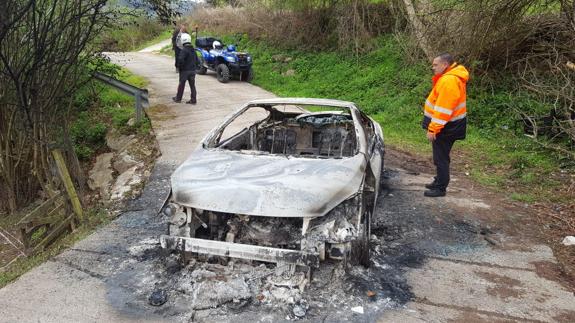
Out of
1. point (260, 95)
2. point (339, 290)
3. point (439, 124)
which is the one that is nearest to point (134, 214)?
point (339, 290)

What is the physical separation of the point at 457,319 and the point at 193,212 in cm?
236

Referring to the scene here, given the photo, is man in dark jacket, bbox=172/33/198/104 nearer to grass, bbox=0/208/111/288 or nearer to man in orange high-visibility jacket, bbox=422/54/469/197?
grass, bbox=0/208/111/288

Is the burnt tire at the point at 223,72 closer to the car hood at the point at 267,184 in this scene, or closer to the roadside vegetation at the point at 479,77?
the roadside vegetation at the point at 479,77

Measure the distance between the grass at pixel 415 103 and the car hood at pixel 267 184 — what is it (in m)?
3.43

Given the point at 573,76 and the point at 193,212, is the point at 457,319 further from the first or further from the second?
the point at 573,76

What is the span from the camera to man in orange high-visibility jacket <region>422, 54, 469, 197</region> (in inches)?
210

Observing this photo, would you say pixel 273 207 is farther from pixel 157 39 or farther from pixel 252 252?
pixel 157 39

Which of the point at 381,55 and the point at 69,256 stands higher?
the point at 381,55

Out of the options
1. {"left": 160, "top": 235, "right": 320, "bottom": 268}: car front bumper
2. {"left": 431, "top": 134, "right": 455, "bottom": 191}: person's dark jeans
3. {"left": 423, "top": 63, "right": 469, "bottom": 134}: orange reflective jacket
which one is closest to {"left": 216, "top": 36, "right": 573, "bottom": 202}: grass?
{"left": 431, "top": 134, "right": 455, "bottom": 191}: person's dark jeans

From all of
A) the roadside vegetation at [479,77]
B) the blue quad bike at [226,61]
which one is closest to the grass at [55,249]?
the roadside vegetation at [479,77]

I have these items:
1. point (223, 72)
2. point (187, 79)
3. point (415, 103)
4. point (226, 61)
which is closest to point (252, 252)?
point (187, 79)

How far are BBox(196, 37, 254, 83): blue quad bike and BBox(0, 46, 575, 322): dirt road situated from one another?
29.9 feet

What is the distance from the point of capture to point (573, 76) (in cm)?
862

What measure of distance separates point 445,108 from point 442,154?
705mm
